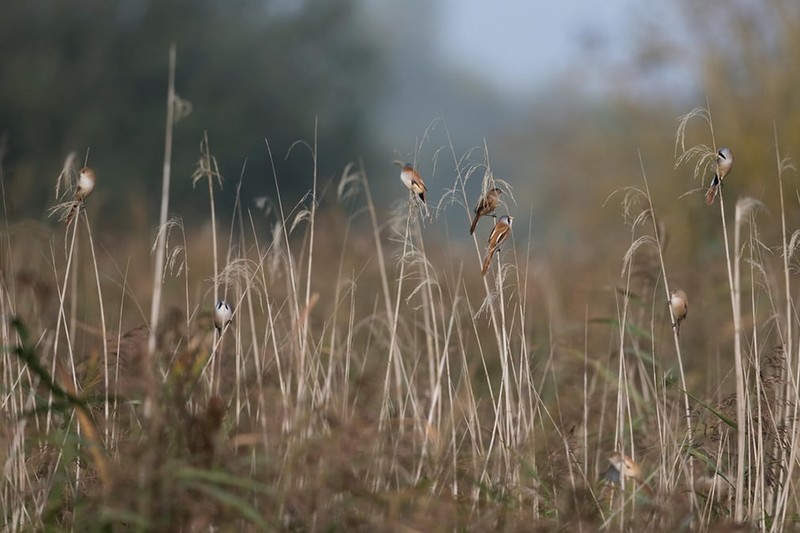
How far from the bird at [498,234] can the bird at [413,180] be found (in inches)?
8.0

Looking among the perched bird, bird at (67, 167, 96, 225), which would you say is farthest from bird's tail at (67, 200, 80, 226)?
the perched bird

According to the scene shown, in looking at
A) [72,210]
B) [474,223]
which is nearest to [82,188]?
[72,210]

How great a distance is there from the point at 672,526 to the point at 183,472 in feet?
3.45

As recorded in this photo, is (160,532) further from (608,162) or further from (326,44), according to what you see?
(326,44)

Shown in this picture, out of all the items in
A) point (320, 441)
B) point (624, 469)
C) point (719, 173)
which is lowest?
point (320, 441)

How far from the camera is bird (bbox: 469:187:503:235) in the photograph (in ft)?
9.06

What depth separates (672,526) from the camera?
2.34 meters

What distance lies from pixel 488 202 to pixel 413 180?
0.21 m

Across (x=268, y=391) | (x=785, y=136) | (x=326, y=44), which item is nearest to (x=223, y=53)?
(x=326, y=44)

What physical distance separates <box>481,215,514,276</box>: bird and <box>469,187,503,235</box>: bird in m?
0.04

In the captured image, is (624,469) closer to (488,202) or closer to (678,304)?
(678,304)

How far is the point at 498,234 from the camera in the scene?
283 centimetres

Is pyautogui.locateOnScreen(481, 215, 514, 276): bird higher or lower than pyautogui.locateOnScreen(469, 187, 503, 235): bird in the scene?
lower

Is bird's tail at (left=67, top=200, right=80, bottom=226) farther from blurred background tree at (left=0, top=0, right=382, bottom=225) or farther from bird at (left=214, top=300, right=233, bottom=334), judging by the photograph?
blurred background tree at (left=0, top=0, right=382, bottom=225)
